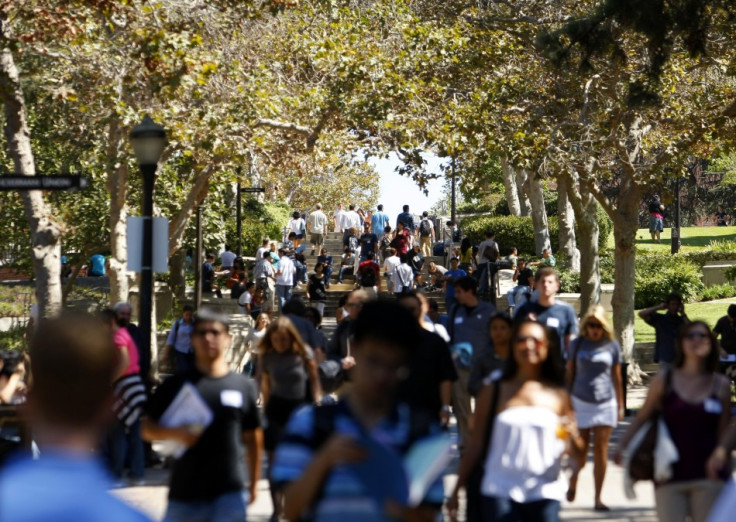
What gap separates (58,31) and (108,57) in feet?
7.05

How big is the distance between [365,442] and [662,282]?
28.0 m

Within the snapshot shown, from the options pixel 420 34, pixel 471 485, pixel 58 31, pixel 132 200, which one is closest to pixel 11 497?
pixel 471 485

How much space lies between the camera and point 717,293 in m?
31.3

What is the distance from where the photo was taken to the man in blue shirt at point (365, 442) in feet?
11.7

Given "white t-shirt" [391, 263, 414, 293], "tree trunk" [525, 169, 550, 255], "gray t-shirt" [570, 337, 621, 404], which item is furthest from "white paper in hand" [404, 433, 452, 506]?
"tree trunk" [525, 169, 550, 255]

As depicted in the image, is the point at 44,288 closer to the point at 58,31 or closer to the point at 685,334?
the point at 58,31

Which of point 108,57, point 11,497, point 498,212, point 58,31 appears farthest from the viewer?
point 498,212

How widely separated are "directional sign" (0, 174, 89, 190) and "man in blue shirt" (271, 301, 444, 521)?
291 inches

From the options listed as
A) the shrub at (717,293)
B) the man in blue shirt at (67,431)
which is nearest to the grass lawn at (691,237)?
the shrub at (717,293)

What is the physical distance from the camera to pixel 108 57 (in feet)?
58.9

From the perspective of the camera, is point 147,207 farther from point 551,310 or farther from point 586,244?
point 586,244

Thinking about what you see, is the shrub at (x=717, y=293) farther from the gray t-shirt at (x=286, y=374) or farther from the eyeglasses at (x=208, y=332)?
the eyeglasses at (x=208, y=332)

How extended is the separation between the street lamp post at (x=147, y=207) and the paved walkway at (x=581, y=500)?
1.56m

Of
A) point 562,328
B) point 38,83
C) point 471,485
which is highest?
point 38,83
